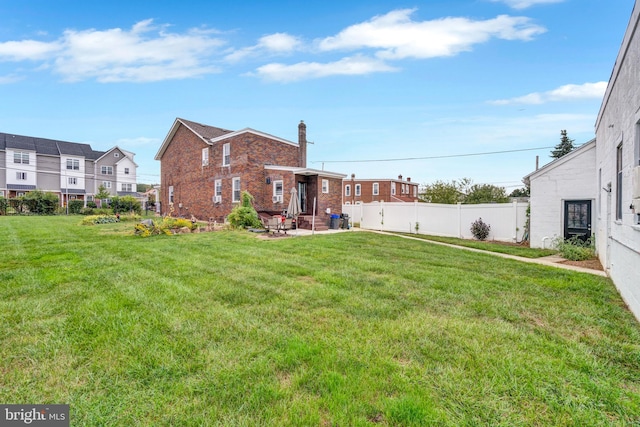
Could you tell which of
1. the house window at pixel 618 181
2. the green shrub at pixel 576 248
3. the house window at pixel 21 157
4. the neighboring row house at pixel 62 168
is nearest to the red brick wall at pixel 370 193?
the green shrub at pixel 576 248

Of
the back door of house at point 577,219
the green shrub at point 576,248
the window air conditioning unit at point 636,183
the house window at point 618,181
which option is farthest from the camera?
the back door of house at point 577,219

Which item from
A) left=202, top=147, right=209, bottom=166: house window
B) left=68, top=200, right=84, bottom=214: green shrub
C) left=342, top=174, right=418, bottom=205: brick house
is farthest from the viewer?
left=342, top=174, right=418, bottom=205: brick house

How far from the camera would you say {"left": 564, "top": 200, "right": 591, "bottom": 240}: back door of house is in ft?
35.1

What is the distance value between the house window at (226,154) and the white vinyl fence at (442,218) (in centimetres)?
824

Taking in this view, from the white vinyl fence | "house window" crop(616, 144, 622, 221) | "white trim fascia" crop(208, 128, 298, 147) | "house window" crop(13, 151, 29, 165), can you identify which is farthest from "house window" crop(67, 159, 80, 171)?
"house window" crop(616, 144, 622, 221)

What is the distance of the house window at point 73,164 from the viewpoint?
38750mm

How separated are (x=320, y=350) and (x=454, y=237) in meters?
14.2

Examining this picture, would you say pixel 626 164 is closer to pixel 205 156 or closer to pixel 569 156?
pixel 569 156

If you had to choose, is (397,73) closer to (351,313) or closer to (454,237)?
(454,237)

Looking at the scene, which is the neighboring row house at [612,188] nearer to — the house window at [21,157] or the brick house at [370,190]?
the brick house at [370,190]

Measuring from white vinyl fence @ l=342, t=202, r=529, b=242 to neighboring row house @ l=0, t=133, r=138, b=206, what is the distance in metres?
36.7

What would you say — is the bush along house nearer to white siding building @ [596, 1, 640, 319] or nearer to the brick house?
white siding building @ [596, 1, 640, 319]

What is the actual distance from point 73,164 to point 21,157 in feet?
15.7

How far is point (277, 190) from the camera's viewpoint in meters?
18.3
